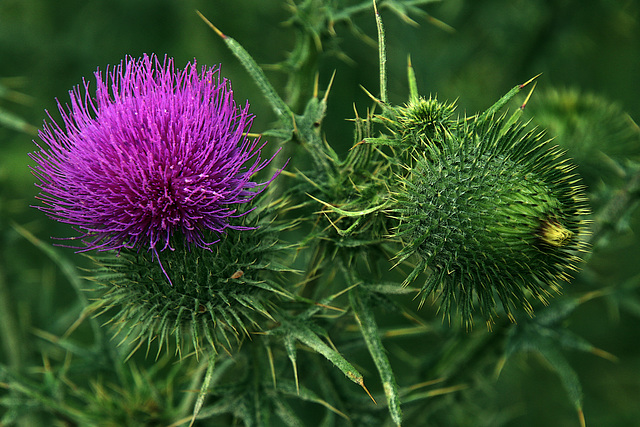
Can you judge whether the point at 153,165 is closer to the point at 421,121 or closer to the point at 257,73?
the point at 257,73

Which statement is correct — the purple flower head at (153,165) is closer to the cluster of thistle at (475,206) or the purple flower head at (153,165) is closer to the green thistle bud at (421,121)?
the cluster of thistle at (475,206)

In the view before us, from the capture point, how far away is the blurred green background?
18.0 ft

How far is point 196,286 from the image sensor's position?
2787 millimetres

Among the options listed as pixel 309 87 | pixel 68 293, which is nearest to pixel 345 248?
pixel 309 87

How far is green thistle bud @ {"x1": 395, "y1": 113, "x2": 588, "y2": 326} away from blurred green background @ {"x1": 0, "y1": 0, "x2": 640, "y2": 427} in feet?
8.61

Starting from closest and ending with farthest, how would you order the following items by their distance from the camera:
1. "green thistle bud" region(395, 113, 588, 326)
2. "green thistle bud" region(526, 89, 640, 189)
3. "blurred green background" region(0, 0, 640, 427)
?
"green thistle bud" region(395, 113, 588, 326) < "green thistle bud" region(526, 89, 640, 189) < "blurred green background" region(0, 0, 640, 427)

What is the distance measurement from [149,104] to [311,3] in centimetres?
136

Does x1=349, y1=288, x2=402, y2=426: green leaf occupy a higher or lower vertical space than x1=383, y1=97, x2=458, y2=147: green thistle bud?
lower

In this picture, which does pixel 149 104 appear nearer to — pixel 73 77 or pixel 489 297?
pixel 489 297

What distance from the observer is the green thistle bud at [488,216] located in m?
2.55

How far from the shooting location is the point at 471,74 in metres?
6.06

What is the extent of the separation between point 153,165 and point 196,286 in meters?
0.62

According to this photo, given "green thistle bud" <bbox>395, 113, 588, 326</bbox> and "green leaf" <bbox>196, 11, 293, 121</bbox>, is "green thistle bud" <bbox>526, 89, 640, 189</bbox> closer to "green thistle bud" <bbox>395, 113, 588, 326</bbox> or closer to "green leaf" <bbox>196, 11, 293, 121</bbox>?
"green thistle bud" <bbox>395, 113, 588, 326</bbox>

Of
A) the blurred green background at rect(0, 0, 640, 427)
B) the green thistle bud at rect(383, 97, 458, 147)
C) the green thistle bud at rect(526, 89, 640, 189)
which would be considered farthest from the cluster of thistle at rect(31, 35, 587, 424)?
the blurred green background at rect(0, 0, 640, 427)
